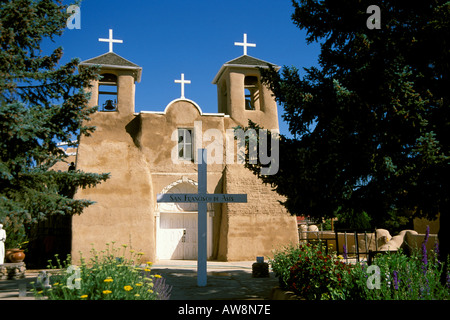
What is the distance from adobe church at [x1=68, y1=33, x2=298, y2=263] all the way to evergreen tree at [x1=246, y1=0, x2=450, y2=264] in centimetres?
900

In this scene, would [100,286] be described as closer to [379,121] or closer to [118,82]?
[379,121]

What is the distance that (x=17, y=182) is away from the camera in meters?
9.49

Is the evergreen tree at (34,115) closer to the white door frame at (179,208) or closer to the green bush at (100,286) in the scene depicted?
the green bush at (100,286)

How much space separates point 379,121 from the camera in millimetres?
7117

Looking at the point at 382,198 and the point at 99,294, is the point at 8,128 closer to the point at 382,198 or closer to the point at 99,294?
the point at 99,294

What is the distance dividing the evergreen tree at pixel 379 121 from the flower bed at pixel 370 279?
1.54 meters

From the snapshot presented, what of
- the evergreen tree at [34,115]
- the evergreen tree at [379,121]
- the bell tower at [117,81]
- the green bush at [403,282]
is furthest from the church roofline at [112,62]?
the green bush at [403,282]

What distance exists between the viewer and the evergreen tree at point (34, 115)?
8.59 meters

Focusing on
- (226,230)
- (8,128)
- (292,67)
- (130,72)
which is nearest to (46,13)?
(8,128)

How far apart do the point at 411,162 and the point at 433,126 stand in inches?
29.8

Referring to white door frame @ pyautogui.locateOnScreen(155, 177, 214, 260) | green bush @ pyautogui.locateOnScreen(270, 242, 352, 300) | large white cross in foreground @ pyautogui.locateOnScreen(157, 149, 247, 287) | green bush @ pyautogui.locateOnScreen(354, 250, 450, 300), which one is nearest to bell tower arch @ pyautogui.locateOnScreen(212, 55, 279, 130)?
white door frame @ pyautogui.locateOnScreen(155, 177, 214, 260)

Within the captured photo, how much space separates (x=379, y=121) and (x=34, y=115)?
304 inches

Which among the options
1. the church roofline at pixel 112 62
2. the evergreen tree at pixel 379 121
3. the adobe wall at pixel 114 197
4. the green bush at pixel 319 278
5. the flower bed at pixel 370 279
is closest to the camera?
the flower bed at pixel 370 279

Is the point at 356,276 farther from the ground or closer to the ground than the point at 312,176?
closer to the ground
